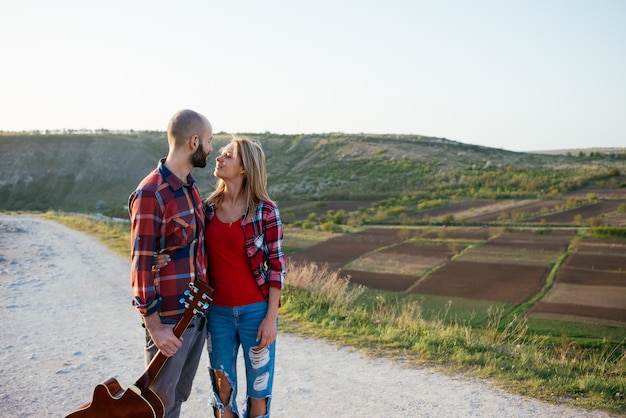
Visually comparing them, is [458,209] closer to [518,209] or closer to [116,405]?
[518,209]

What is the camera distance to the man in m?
3.05

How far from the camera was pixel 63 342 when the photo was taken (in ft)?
22.5

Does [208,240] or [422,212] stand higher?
[208,240]

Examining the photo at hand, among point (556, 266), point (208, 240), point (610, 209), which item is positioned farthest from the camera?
point (610, 209)

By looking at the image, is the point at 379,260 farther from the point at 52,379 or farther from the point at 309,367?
the point at 52,379

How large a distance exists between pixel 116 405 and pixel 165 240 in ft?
3.27

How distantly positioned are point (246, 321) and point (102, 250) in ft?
45.1

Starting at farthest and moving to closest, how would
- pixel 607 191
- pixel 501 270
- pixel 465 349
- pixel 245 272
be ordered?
pixel 607 191 → pixel 501 270 → pixel 465 349 → pixel 245 272

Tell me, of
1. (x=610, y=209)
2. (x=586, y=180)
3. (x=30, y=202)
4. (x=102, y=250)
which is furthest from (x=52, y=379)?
(x=30, y=202)

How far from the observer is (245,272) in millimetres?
3508

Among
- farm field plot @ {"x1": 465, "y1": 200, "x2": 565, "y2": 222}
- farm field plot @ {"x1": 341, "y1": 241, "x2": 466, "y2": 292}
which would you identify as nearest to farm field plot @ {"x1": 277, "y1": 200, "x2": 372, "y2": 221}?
farm field plot @ {"x1": 465, "y1": 200, "x2": 565, "y2": 222}

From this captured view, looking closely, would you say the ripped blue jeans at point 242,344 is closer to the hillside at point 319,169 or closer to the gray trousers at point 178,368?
the gray trousers at point 178,368

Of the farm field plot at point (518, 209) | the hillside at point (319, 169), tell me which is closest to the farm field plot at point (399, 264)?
the farm field plot at point (518, 209)

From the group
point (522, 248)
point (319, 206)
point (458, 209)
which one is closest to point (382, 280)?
point (522, 248)
